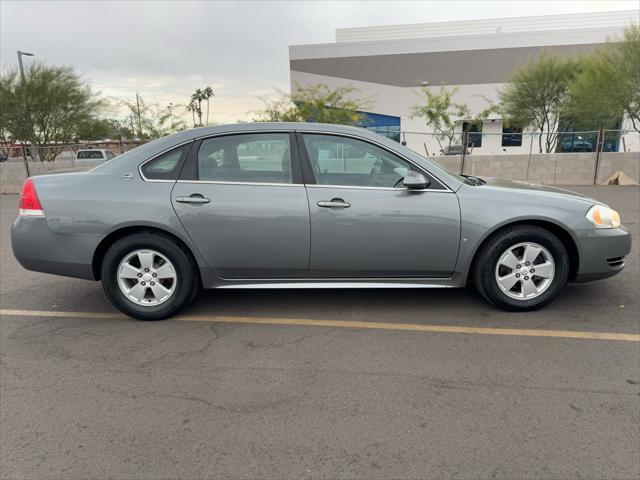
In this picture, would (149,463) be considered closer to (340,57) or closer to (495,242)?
(495,242)

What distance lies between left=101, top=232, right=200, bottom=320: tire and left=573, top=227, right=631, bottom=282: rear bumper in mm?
3290

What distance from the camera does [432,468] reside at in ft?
7.29

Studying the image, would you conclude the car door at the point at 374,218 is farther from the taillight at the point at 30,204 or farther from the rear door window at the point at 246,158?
the taillight at the point at 30,204

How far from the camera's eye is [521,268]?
3959 millimetres

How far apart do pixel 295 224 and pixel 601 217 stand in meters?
2.61

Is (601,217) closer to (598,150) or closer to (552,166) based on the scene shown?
(552,166)

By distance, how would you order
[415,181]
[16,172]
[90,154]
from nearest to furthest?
[415,181] < [16,172] < [90,154]

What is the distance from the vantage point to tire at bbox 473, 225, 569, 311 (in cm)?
389

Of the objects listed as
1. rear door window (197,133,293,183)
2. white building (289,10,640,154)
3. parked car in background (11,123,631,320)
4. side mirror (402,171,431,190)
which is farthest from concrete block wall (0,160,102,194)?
white building (289,10,640,154)

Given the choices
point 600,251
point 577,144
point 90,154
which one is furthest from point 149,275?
point 90,154

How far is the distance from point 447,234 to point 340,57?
3681 centimetres

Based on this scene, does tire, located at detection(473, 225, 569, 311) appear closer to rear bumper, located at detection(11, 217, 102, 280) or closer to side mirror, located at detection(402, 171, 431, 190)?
side mirror, located at detection(402, 171, 431, 190)

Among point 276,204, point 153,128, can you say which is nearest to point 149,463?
point 276,204

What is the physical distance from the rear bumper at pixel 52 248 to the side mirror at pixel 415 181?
257 cm
